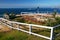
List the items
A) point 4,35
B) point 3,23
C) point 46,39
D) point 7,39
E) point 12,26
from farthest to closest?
point 3,23, point 12,26, point 4,35, point 7,39, point 46,39

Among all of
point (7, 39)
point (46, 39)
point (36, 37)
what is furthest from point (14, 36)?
point (46, 39)

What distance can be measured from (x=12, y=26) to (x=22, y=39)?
4415 mm

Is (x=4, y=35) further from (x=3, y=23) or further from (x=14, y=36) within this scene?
(x=3, y=23)

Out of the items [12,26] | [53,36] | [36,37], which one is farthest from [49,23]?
[53,36]

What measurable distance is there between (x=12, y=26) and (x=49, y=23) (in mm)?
3566

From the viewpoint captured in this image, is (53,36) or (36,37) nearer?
(53,36)

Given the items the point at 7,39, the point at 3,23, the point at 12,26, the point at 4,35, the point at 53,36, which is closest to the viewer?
the point at 53,36

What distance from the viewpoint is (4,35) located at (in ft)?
48.5

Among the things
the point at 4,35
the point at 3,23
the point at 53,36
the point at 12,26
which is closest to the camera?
the point at 53,36

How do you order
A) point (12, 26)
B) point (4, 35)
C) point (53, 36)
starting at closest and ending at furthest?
point (53, 36)
point (4, 35)
point (12, 26)

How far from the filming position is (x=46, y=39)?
41.5 ft

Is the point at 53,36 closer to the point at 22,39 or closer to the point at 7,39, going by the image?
the point at 22,39

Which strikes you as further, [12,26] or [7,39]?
[12,26]

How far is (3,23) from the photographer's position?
65.3 feet
